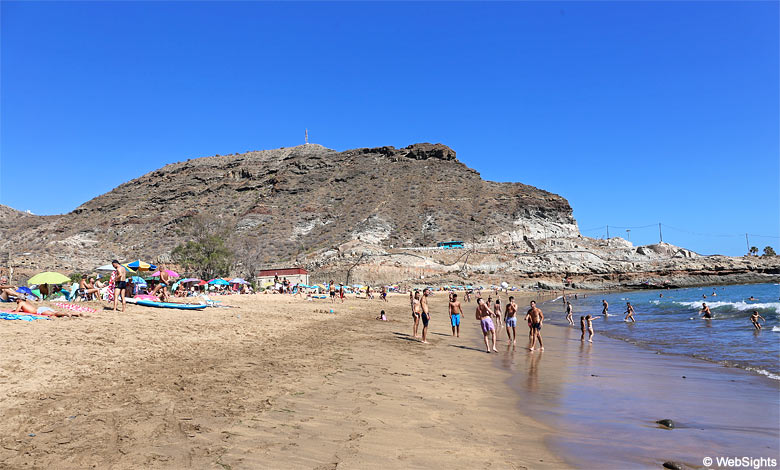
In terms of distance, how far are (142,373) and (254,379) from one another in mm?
1621

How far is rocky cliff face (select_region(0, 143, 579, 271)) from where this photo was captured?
67.3 meters

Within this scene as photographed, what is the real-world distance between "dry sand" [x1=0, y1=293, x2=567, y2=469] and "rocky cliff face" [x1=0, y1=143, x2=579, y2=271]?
52130mm

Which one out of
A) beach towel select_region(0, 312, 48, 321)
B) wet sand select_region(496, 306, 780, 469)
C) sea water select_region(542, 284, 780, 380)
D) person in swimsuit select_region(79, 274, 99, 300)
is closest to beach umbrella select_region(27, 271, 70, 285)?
person in swimsuit select_region(79, 274, 99, 300)

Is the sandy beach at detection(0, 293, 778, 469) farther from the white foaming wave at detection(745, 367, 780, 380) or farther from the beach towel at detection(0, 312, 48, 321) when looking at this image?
the beach towel at detection(0, 312, 48, 321)

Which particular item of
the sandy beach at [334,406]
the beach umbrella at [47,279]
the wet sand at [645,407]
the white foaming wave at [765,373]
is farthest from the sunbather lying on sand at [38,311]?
the white foaming wave at [765,373]

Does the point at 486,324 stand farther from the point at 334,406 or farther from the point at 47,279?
the point at 47,279

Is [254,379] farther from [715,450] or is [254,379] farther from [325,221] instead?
[325,221]

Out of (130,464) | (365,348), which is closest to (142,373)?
(130,464)

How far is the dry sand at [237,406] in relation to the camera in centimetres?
388

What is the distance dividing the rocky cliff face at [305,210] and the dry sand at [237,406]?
52130 mm

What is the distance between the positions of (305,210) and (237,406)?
73611 millimetres

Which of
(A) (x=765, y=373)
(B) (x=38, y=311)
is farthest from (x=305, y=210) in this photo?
(A) (x=765, y=373)

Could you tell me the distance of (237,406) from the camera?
5.23m

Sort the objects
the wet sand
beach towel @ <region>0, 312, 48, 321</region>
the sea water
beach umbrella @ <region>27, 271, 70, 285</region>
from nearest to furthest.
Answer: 1. the wet sand
2. beach towel @ <region>0, 312, 48, 321</region>
3. the sea water
4. beach umbrella @ <region>27, 271, 70, 285</region>
